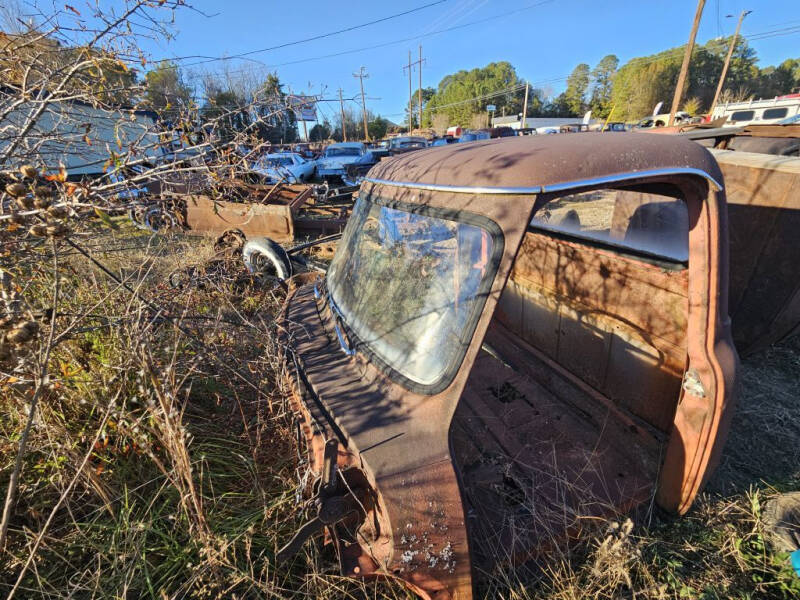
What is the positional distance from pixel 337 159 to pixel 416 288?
16.2m

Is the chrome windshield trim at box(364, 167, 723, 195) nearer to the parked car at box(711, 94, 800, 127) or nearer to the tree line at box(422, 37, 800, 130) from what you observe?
the parked car at box(711, 94, 800, 127)

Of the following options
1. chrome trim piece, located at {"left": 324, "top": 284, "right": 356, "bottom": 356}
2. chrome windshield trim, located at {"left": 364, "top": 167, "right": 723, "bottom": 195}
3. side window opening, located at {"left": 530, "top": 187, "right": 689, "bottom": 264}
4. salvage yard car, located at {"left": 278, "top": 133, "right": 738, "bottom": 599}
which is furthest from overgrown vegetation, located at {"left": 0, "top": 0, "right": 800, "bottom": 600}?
side window opening, located at {"left": 530, "top": 187, "right": 689, "bottom": 264}

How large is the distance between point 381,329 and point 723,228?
1537mm

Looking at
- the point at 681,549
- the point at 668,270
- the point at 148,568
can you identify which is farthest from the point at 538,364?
the point at 148,568

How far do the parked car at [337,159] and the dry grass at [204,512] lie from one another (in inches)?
507

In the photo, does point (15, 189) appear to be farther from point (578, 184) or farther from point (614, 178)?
point (614, 178)

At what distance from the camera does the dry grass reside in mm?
1697

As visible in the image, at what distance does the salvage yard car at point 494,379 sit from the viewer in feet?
4.52

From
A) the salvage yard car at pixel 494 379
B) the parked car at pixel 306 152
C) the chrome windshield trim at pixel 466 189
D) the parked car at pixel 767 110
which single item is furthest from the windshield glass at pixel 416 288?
the parked car at pixel 767 110

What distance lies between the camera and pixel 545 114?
219 feet

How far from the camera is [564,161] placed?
1.37 meters

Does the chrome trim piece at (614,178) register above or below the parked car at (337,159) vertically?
above

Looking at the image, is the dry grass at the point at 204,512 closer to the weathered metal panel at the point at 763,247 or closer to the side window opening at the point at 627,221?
the weathered metal panel at the point at 763,247

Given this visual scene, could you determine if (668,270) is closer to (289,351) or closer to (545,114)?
(289,351)
